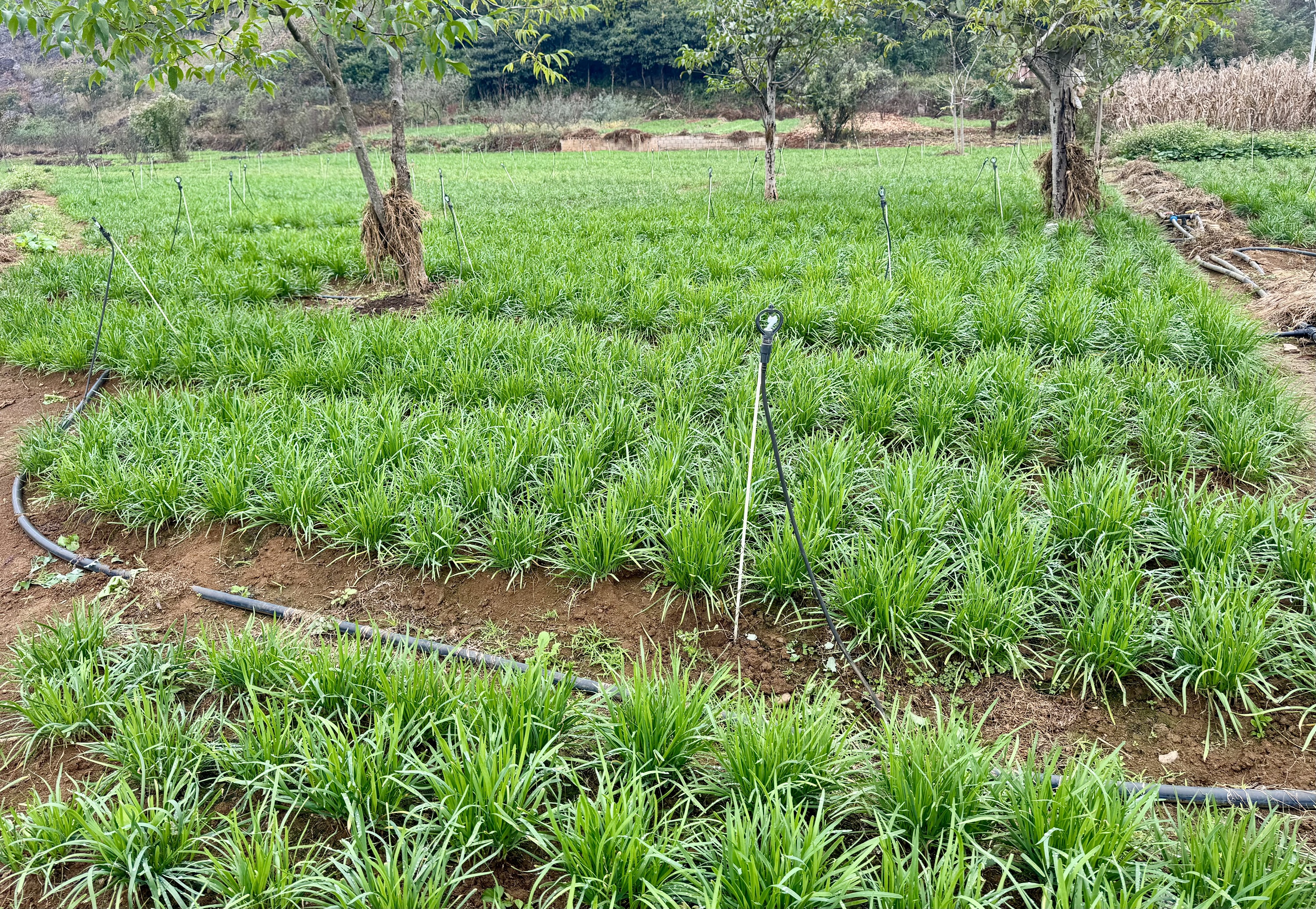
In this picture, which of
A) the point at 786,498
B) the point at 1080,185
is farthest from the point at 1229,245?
the point at 786,498

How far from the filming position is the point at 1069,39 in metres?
8.15

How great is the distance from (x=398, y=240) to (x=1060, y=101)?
7.28m

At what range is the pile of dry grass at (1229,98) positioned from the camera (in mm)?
21969

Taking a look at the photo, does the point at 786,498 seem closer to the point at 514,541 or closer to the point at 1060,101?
the point at 514,541

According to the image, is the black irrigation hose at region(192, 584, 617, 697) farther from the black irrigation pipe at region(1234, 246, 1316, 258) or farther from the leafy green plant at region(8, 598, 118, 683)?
the black irrigation pipe at region(1234, 246, 1316, 258)

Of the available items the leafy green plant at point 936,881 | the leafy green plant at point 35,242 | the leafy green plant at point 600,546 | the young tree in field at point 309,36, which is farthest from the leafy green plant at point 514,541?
the leafy green plant at point 35,242

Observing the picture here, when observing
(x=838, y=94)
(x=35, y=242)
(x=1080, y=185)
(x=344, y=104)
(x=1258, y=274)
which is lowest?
(x=1258, y=274)

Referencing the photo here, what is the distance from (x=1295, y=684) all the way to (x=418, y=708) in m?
2.39

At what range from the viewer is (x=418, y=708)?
195 cm

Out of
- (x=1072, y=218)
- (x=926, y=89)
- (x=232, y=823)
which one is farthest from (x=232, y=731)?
(x=926, y=89)

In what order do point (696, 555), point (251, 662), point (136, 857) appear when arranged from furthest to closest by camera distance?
point (696, 555), point (251, 662), point (136, 857)

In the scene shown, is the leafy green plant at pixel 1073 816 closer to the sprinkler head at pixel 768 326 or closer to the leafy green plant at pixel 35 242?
the sprinkler head at pixel 768 326

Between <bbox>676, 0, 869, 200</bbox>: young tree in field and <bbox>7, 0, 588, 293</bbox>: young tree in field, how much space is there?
17.8ft

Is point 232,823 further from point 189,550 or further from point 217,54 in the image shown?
point 217,54
